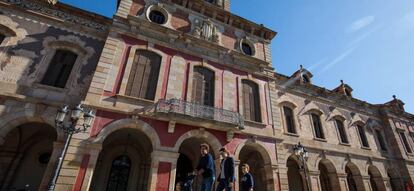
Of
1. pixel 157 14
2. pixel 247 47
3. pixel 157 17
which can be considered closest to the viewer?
pixel 157 17

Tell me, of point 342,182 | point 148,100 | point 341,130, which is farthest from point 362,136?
point 148,100

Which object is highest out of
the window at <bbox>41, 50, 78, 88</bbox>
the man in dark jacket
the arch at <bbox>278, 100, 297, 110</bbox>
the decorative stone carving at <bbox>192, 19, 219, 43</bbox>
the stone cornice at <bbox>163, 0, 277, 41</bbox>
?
the stone cornice at <bbox>163, 0, 277, 41</bbox>

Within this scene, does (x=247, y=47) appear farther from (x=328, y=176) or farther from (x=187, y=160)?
(x=328, y=176)

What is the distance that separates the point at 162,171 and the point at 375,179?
1780cm

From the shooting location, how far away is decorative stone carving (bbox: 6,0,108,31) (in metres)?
11.3

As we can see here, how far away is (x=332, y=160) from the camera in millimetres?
15352

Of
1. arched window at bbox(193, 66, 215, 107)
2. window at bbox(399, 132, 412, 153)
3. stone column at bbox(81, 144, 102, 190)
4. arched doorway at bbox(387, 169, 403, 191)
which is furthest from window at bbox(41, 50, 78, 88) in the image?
window at bbox(399, 132, 412, 153)

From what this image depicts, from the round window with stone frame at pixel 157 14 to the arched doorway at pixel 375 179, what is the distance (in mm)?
19517

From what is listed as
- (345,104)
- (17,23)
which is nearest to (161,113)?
(17,23)

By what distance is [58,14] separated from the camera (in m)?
11.7

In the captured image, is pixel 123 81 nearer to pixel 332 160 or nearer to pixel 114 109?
pixel 114 109

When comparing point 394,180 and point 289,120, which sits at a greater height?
point 289,120

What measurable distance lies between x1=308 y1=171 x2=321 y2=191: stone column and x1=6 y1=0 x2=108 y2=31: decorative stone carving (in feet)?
51.3

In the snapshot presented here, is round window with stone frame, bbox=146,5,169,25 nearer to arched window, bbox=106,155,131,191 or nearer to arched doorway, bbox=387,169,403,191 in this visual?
arched window, bbox=106,155,131,191
